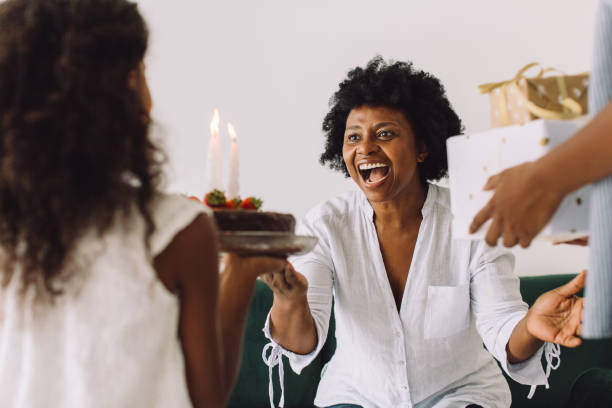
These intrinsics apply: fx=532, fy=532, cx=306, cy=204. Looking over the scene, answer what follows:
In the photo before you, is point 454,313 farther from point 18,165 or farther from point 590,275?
point 18,165

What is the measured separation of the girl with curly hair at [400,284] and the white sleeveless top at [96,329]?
66 cm

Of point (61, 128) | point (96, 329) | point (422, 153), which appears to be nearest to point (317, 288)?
point (422, 153)

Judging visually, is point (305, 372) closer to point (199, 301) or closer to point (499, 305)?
point (499, 305)

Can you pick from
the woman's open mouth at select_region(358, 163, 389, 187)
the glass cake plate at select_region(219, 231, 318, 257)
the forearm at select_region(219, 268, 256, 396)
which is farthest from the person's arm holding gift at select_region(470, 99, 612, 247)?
the woman's open mouth at select_region(358, 163, 389, 187)

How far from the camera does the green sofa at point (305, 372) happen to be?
2.13m

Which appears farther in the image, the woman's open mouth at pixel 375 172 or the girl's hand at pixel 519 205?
the woman's open mouth at pixel 375 172

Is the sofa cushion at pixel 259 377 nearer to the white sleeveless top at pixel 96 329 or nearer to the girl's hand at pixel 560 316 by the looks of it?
the girl's hand at pixel 560 316

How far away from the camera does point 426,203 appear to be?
177 centimetres

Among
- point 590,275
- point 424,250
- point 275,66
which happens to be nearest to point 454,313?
point 424,250

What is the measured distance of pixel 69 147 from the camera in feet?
2.37

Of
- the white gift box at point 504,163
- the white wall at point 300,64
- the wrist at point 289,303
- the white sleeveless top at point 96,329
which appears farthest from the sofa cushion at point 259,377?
the white sleeveless top at point 96,329

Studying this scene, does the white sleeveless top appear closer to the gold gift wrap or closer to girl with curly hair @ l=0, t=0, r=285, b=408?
girl with curly hair @ l=0, t=0, r=285, b=408

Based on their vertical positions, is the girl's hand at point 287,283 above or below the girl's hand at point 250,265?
below

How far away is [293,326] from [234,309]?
→ 22.3 inches
